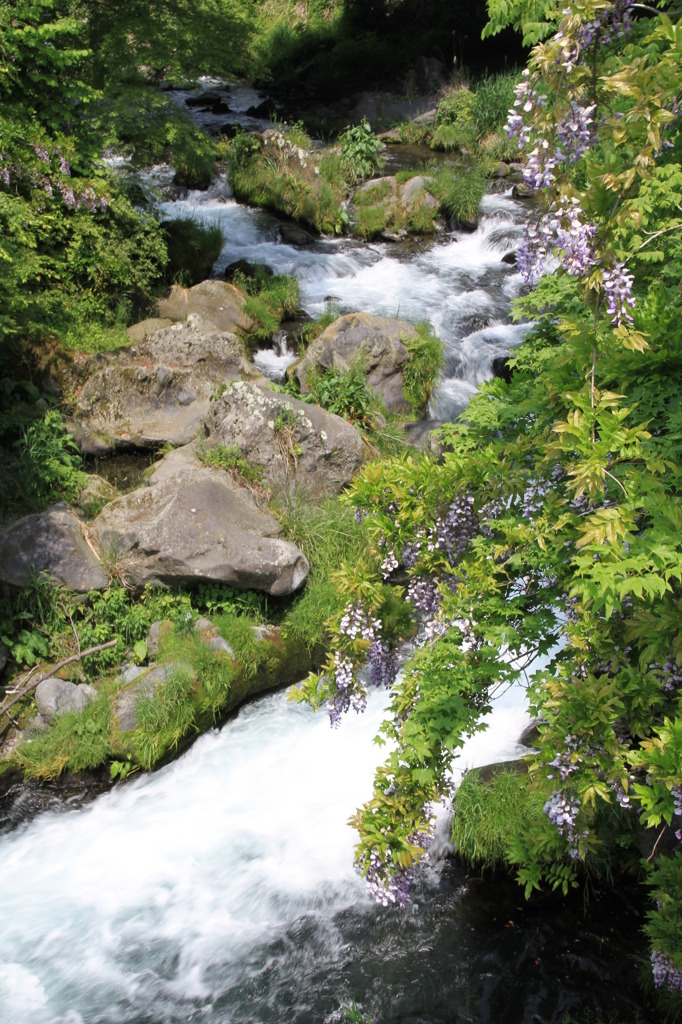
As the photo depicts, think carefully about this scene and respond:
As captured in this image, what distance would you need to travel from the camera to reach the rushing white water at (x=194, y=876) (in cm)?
481

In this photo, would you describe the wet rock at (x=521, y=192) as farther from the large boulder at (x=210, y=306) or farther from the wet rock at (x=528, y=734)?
the wet rock at (x=528, y=734)

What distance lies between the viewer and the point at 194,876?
18.2ft

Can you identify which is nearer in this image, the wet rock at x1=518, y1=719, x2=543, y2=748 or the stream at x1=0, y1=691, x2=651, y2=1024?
the stream at x1=0, y1=691, x2=651, y2=1024

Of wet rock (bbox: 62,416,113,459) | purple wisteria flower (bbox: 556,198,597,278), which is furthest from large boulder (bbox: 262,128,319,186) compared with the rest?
purple wisteria flower (bbox: 556,198,597,278)

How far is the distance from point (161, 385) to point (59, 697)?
404cm

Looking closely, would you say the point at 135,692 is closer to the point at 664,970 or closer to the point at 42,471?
the point at 42,471

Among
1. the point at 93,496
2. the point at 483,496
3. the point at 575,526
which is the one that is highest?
the point at 575,526

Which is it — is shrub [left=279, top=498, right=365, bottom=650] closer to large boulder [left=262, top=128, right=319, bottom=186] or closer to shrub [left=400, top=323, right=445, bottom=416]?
shrub [left=400, top=323, right=445, bottom=416]

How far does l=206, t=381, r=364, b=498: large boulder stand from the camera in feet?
26.7

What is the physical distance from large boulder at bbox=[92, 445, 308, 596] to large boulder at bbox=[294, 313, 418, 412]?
9.25ft

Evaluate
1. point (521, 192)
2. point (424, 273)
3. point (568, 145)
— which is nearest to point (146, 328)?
point (424, 273)

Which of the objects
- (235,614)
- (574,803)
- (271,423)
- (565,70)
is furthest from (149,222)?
(574,803)

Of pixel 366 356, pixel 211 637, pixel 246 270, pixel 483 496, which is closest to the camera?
pixel 483 496

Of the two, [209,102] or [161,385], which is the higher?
[209,102]
